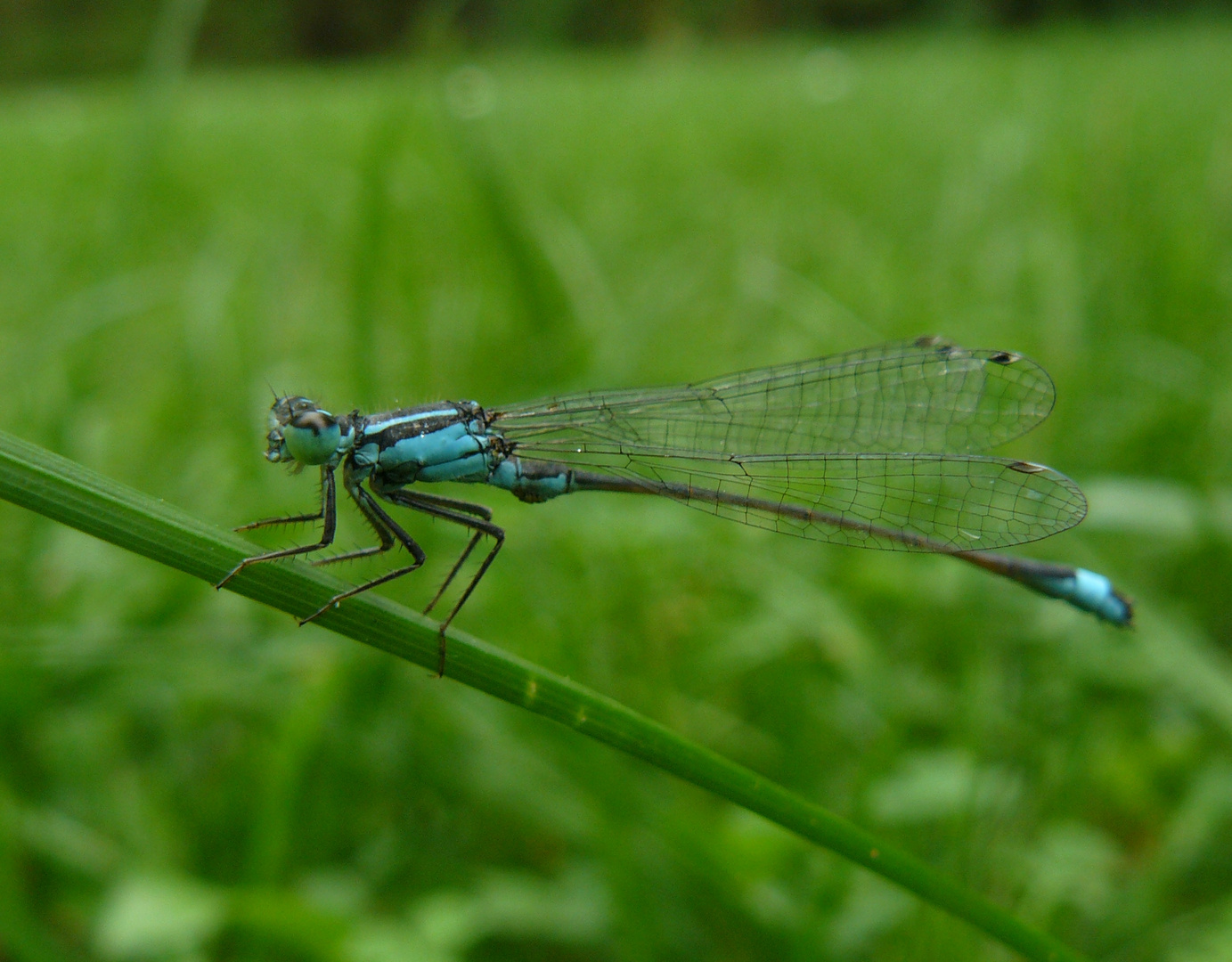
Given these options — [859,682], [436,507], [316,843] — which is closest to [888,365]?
[859,682]

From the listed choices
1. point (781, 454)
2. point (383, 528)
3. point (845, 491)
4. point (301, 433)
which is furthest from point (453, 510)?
point (845, 491)

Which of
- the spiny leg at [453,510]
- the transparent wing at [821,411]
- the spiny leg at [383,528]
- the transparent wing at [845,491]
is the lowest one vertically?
the spiny leg at [383,528]

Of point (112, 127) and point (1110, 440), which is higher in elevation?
point (112, 127)

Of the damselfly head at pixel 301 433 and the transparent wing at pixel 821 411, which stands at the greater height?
the transparent wing at pixel 821 411

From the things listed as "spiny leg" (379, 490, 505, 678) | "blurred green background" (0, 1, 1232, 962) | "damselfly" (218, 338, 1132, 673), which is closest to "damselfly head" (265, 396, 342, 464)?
"damselfly" (218, 338, 1132, 673)

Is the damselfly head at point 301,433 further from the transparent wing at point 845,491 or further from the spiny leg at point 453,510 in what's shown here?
the transparent wing at point 845,491

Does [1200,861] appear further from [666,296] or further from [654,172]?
[654,172]

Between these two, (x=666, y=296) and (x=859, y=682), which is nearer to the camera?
(x=859, y=682)

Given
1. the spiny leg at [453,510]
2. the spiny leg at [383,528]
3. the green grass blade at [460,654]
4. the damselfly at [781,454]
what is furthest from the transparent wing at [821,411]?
the green grass blade at [460,654]
